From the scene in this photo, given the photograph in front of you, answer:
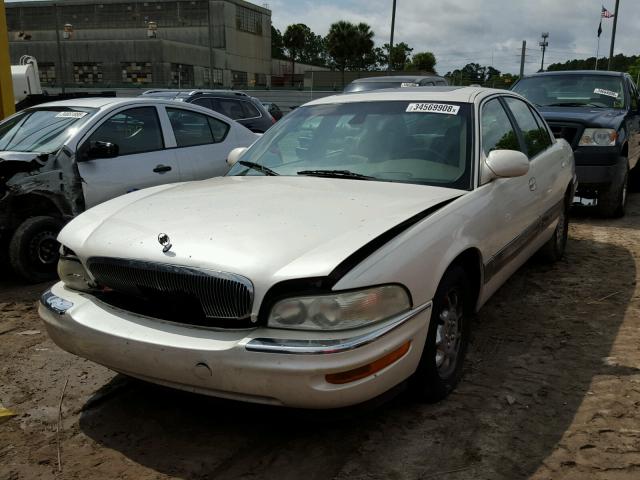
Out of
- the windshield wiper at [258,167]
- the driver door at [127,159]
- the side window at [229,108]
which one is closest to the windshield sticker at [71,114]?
the driver door at [127,159]

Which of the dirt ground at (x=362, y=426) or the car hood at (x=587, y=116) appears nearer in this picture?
the dirt ground at (x=362, y=426)

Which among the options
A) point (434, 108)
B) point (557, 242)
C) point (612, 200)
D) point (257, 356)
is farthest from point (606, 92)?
point (257, 356)

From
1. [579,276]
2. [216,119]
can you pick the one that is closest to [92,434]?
[579,276]

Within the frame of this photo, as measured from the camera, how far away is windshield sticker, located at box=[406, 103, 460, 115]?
12.6 ft

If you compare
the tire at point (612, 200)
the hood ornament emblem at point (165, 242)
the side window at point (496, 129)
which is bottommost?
the tire at point (612, 200)

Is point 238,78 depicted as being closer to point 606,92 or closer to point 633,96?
point 633,96

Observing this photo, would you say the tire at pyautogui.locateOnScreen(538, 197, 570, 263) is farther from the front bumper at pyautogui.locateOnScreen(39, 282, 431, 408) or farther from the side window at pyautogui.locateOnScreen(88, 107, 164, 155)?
the side window at pyautogui.locateOnScreen(88, 107, 164, 155)

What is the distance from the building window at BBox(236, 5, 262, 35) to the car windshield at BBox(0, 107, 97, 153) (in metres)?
61.2

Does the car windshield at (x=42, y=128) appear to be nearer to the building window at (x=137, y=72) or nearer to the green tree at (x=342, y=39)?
the building window at (x=137, y=72)

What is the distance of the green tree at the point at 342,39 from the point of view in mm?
62531

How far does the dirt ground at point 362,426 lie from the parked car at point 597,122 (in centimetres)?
402

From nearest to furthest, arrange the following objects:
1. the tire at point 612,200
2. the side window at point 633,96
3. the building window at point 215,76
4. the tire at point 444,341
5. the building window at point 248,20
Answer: the tire at point 444,341 → the tire at point 612,200 → the side window at point 633,96 → the building window at point 215,76 → the building window at point 248,20

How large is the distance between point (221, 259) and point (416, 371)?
1113 millimetres

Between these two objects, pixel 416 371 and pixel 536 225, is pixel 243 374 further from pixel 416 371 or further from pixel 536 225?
pixel 536 225
